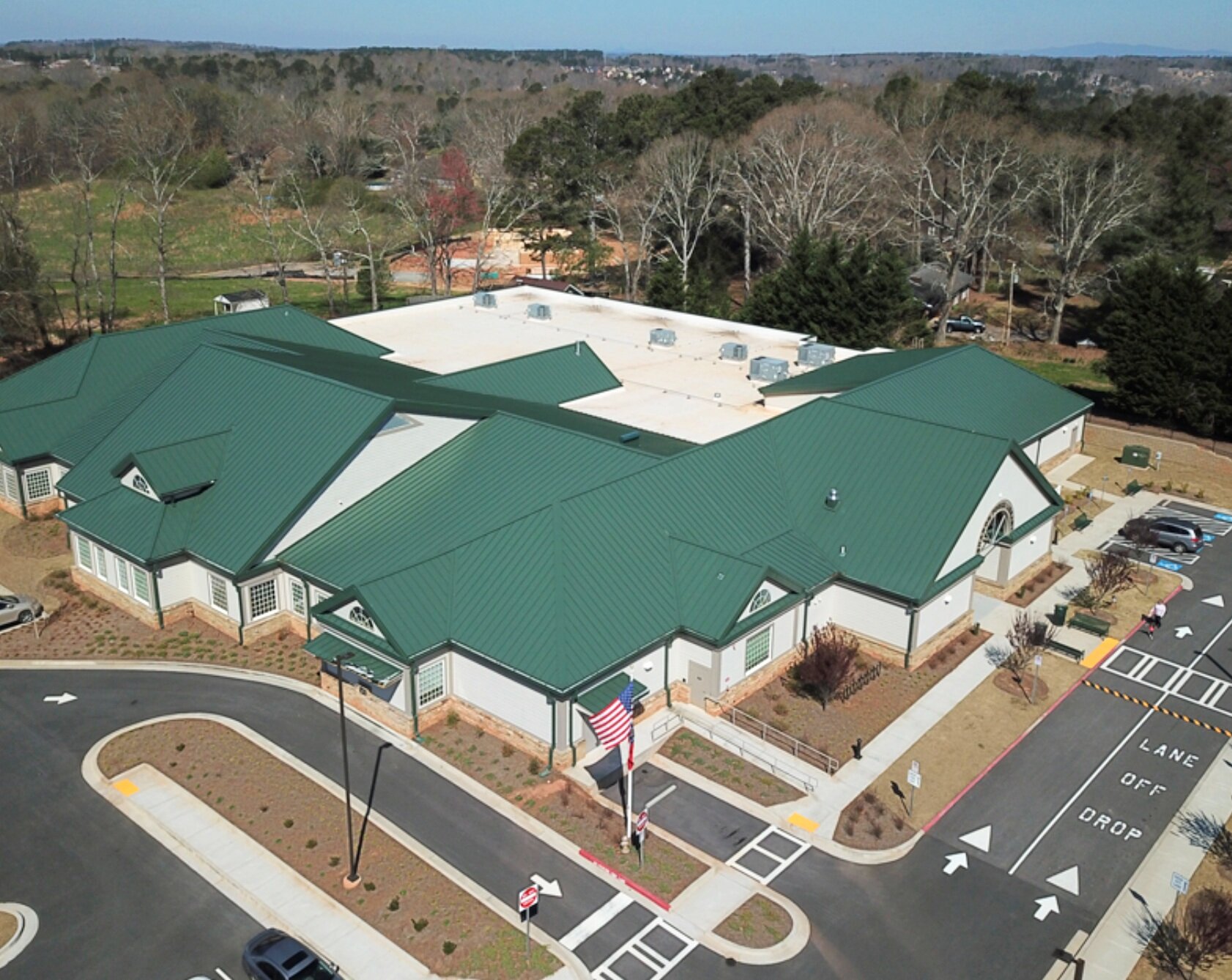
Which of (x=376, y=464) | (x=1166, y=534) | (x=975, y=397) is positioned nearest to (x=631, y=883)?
(x=376, y=464)

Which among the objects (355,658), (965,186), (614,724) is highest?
(965,186)

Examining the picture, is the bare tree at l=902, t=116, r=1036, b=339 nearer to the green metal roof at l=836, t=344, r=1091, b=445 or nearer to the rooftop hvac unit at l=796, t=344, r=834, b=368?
the rooftop hvac unit at l=796, t=344, r=834, b=368

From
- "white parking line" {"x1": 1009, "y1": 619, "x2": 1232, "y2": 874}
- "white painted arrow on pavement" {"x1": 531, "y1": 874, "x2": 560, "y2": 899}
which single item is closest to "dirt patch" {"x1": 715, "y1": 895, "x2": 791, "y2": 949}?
"white painted arrow on pavement" {"x1": 531, "y1": 874, "x2": 560, "y2": 899}

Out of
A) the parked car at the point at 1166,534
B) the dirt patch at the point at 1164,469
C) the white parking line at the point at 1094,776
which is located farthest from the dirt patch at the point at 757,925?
the dirt patch at the point at 1164,469

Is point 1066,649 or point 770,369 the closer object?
point 1066,649

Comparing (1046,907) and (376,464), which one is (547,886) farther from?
(376,464)

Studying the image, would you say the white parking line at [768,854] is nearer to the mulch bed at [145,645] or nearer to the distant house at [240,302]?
the mulch bed at [145,645]
